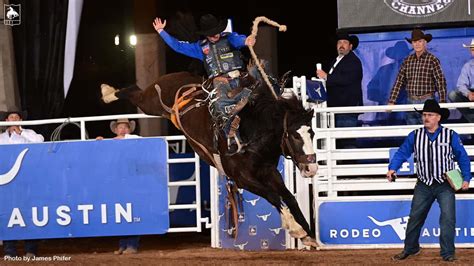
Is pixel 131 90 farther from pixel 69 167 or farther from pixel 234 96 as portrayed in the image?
pixel 234 96

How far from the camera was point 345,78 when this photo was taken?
10.9 m

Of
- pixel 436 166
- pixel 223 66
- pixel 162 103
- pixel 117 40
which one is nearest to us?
pixel 436 166

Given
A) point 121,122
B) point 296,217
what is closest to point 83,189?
point 121,122

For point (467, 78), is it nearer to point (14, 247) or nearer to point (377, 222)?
point (377, 222)

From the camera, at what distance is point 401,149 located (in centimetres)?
962

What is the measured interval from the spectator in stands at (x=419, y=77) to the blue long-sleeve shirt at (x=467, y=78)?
0.74 ft

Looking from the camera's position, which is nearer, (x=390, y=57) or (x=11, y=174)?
(x=11, y=174)

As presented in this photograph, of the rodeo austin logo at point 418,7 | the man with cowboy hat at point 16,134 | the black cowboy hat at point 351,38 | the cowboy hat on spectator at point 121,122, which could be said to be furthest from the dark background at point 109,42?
the rodeo austin logo at point 418,7

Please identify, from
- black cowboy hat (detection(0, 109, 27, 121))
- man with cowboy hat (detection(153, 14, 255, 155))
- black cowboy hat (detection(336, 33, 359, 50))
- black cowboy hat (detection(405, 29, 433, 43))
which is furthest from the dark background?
black cowboy hat (detection(405, 29, 433, 43))

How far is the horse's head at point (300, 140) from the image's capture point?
8742 mm

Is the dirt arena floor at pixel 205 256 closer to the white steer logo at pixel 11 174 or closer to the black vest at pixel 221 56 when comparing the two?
the white steer logo at pixel 11 174

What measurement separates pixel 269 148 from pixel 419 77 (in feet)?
7.88

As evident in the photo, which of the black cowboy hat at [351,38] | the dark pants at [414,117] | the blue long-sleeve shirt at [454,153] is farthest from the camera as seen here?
the black cowboy hat at [351,38]

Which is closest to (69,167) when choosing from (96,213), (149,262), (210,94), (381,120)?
(96,213)
